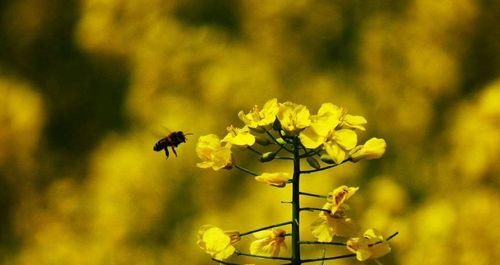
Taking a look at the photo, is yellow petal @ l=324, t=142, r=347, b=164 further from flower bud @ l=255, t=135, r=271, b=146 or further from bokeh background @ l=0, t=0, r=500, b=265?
bokeh background @ l=0, t=0, r=500, b=265

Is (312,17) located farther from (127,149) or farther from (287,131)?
(287,131)

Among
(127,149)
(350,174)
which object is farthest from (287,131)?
(127,149)

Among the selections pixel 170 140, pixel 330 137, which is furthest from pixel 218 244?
pixel 170 140

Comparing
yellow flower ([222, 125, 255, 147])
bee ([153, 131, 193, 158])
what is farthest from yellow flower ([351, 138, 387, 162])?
bee ([153, 131, 193, 158])

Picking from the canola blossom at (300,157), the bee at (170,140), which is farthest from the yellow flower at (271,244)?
the bee at (170,140)

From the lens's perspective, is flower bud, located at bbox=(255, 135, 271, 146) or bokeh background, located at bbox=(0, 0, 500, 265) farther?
bokeh background, located at bbox=(0, 0, 500, 265)

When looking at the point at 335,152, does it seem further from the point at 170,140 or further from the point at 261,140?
the point at 170,140
